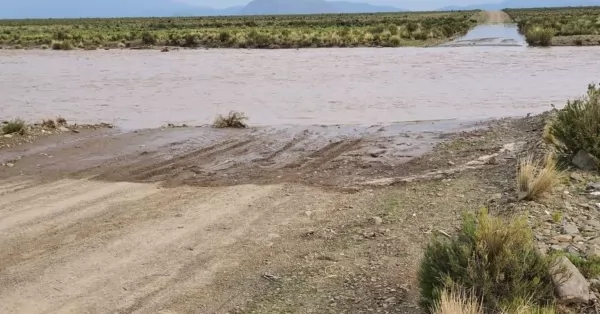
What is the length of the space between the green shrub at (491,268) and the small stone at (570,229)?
126 centimetres

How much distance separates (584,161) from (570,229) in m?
2.18

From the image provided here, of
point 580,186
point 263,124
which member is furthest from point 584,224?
point 263,124

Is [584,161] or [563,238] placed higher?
[584,161]

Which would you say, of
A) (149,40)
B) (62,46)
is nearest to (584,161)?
(62,46)

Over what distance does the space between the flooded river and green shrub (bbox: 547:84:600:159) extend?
5.41m

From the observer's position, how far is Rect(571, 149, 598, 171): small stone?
24.4 feet

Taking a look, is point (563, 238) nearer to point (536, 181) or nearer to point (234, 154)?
point (536, 181)

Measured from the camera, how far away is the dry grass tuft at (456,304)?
3729 mm

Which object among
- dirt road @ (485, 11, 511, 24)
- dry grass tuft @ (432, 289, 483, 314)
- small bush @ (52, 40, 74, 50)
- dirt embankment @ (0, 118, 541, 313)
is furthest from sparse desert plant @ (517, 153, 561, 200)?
dirt road @ (485, 11, 511, 24)

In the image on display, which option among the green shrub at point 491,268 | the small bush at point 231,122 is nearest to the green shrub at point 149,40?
the small bush at point 231,122

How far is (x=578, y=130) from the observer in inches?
301

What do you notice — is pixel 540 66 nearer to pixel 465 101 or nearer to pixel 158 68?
pixel 465 101

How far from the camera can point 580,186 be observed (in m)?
6.96

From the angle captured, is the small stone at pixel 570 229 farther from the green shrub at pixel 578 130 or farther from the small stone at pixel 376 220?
the green shrub at pixel 578 130
